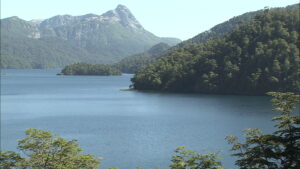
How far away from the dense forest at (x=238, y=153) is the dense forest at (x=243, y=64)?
113351mm

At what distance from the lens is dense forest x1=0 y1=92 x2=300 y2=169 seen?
2189 cm

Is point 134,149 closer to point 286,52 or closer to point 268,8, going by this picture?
point 286,52

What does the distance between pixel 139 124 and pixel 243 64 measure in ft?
266

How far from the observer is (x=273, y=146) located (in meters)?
22.8

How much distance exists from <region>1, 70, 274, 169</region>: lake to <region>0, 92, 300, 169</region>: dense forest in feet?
71.4

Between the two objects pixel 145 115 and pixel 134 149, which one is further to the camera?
pixel 145 115

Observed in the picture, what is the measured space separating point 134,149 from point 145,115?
120ft

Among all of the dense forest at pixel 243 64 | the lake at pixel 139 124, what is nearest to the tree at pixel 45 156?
the lake at pixel 139 124

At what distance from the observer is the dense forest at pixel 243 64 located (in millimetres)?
136375

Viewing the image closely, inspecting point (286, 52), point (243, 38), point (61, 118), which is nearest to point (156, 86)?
point (243, 38)

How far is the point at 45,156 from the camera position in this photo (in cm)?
2517

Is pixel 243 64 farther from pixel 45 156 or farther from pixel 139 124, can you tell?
pixel 45 156

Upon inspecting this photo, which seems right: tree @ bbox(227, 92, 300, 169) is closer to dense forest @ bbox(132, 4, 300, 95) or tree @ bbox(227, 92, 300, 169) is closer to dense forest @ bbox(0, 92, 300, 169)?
dense forest @ bbox(0, 92, 300, 169)

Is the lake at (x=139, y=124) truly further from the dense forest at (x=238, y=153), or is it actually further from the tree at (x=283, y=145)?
the tree at (x=283, y=145)
